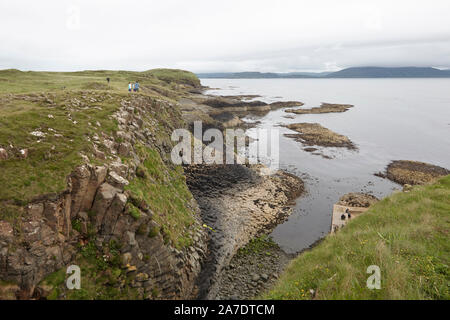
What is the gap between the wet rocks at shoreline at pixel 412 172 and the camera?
44.4 meters

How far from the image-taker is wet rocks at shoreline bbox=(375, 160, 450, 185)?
44438 mm

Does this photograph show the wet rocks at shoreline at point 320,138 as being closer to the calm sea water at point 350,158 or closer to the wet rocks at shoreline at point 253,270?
the calm sea water at point 350,158

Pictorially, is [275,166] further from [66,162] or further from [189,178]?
[66,162]

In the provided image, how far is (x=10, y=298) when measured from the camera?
36.7 ft

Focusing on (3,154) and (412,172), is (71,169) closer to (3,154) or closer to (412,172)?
(3,154)

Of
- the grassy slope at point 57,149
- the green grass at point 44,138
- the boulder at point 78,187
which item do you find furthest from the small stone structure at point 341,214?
the green grass at point 44,138

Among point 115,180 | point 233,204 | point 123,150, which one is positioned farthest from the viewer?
point 233,204

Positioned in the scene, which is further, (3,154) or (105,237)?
(105,237)

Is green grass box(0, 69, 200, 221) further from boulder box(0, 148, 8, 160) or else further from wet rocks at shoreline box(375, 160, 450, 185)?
wet rocks at shoreline box(375, 160, 450, 185)

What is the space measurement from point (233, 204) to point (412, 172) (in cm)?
3972

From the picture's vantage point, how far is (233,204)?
106ft

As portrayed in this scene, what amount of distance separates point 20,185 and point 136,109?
18.6 meters

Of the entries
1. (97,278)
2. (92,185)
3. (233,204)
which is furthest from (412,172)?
(97,278)

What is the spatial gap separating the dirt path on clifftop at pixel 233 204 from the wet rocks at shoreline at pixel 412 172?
20.1 m
